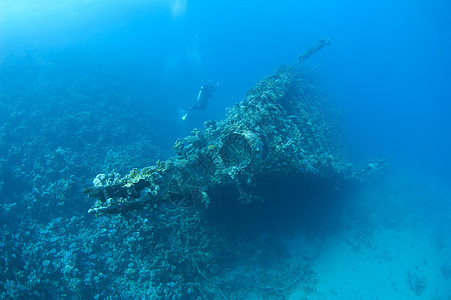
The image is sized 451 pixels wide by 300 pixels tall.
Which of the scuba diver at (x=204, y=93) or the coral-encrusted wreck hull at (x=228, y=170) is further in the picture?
the scuba diver at (x=204, y=93)

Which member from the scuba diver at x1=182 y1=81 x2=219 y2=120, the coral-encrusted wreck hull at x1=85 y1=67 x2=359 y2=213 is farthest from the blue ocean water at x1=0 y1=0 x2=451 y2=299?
the scuba diver at x1=182 y1=81 x2=219 y2=120

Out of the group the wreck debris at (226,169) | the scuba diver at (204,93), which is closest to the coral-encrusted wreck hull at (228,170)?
the wreck debris at (226,169)

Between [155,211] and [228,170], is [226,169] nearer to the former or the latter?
[228,170]

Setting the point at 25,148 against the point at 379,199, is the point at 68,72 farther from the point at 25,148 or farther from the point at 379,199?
the point at 379,199

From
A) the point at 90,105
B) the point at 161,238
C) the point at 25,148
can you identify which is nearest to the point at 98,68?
the point at 90,105

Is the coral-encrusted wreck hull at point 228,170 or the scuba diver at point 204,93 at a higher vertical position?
the scuba diver at point 204,93

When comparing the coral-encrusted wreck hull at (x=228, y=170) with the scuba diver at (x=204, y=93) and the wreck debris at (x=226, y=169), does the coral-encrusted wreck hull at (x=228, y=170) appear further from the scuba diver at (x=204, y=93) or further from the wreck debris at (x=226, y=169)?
the scuba diver at (x=204, y=93)

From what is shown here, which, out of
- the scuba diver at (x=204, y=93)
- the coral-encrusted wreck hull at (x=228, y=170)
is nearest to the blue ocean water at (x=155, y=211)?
the coral-encrusted wreck hull at (x=228, y=170)

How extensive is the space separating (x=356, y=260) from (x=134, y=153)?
39.7ft

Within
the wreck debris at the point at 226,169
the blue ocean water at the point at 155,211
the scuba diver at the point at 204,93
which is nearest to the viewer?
the wreck debris at the point at 226,169

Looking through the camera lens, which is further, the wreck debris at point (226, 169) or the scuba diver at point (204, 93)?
the scuba diver at point (204, 93)

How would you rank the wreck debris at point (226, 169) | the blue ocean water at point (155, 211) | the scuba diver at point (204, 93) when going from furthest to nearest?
the scuba diver at point (204, 93), the blue ocean water at point (155, 211), the wreck debris at point (226, 169)

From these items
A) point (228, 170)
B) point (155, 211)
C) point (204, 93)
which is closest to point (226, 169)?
point (228, 170)

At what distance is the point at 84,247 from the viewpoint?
322 inches
